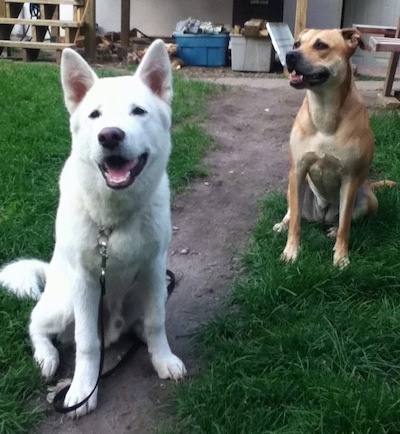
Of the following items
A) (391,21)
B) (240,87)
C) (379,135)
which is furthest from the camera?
(391,21)

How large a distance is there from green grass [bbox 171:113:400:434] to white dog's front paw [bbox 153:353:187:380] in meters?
0.07

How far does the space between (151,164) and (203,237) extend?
1.66 metres

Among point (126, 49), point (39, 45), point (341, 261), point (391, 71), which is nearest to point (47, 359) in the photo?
point (341, 261)

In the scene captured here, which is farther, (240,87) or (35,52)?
(35,52)

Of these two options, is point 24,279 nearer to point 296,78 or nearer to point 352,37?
point 296,78

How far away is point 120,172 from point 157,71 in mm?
475

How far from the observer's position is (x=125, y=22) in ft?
31.4

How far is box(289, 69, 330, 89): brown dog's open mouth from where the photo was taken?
3.36 meters

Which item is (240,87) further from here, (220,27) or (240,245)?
(240,245)

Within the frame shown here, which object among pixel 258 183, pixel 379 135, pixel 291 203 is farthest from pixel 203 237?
pixel 379 135

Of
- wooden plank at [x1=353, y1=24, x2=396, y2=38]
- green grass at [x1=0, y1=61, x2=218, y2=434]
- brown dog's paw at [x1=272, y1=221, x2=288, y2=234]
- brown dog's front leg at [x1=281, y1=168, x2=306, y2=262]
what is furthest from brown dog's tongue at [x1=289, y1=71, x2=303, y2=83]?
wooden plank at [x1=353, y1=24, x2=396, y2=38]

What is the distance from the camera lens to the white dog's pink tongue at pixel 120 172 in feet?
7.02

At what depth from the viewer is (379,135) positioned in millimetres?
5426

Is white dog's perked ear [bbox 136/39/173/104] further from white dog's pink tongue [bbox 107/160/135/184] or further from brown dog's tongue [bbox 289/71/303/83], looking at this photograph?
brown dog's tongue [bbox 289/71/303/83]
